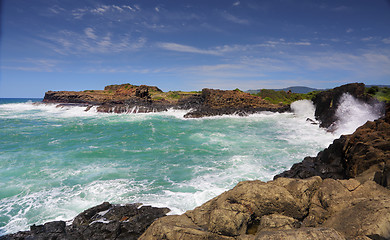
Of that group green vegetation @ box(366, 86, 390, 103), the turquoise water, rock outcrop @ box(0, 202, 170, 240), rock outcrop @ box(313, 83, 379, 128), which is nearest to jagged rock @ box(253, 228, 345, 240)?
rock outcrop @ box(0, 202, 170, 240)

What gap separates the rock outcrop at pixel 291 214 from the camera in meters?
3.88

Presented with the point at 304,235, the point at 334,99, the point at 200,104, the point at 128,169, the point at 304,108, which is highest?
the point at 200,104

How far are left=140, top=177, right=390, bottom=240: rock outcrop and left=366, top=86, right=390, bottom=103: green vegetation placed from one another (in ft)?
86.0

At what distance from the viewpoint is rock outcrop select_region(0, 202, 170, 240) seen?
6879 millimetres

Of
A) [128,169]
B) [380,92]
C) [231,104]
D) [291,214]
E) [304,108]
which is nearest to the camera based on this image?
[291,214]

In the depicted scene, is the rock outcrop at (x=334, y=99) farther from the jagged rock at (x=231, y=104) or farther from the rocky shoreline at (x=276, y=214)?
the rocky shoreline at (x=276, y=214)

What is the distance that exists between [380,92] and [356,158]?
23735 millimetres

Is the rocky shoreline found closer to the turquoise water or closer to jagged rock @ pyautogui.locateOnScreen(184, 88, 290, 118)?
the turquoise water

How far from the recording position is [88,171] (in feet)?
46.4

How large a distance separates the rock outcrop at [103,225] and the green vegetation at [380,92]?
30.3m

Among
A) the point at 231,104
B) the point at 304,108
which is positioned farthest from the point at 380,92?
the point at 231,104

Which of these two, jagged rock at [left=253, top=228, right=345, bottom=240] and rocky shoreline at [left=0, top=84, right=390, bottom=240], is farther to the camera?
rocky shoreline at [left=0, top=84, right=390, bottom=240]

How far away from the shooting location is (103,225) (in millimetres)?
7270

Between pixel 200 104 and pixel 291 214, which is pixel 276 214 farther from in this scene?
pixel 200 104
